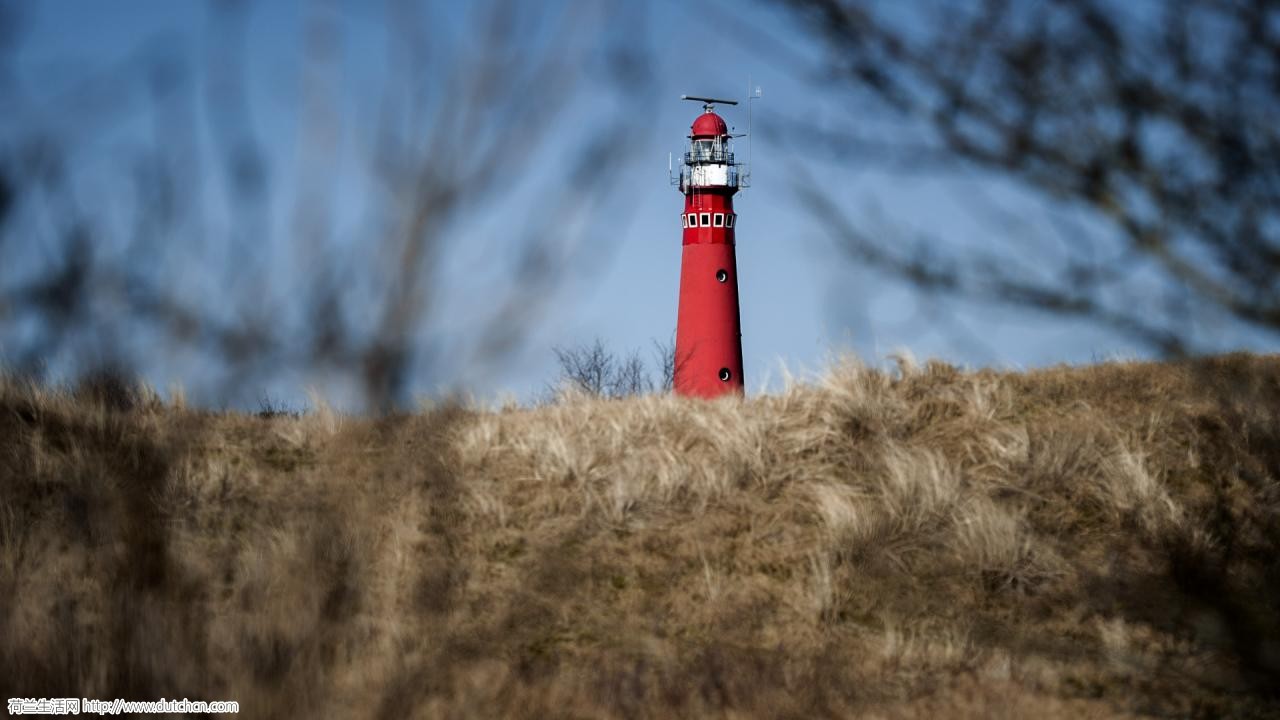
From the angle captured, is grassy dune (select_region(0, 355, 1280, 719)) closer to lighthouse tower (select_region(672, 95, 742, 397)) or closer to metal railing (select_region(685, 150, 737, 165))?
lighthouse tower (select_region(672, 95, 742, 397))

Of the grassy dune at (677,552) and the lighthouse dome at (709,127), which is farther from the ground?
the lighthouse dome at (709,127)

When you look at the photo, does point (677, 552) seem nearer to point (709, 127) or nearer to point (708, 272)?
point (708, 272)

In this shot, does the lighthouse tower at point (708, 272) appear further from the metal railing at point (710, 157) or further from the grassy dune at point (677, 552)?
the grassy dune at point (677, 552)

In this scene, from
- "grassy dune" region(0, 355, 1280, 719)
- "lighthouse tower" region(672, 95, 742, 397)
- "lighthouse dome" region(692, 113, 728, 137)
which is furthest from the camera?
"lighthouse dome" region(692, 113, 728, 137)

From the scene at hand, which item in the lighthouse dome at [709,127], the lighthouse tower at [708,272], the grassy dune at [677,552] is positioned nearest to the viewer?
the grassy dune at [677,552]

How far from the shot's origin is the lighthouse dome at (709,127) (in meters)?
29.1

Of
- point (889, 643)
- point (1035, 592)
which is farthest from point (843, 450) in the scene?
point (889, 643)

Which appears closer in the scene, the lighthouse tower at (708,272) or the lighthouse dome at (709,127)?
the lighthouse tower at (708,272)

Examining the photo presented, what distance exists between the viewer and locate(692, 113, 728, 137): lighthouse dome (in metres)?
29.1

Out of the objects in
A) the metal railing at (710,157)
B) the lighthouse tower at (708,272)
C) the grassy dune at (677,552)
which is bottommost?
the grassy dune at (677,552)

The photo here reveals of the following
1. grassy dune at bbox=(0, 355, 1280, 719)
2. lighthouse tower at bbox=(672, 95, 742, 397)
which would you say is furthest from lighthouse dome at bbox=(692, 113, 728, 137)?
grassy dune at bbox=(0, 355, 1280, 719)

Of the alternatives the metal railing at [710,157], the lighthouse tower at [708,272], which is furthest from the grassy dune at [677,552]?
the metal railing at [710,157]

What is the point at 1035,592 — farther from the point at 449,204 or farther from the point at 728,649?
the point at 449,204

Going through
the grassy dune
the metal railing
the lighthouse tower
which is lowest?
the grassy dune
